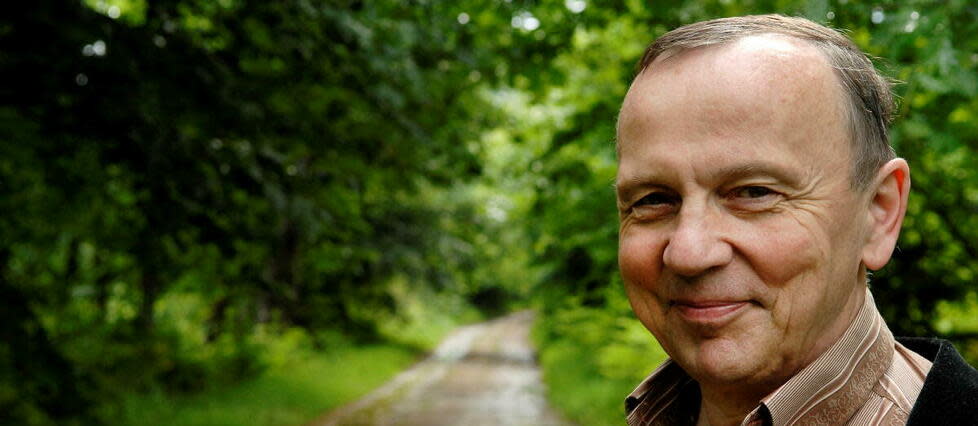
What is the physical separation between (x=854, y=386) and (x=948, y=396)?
0.13m

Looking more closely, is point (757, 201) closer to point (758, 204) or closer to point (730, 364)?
point (758, 204)

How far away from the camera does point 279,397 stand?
13023 millimetres

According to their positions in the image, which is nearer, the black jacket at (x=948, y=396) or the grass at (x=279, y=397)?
the black jacket at (x=948, y=396)

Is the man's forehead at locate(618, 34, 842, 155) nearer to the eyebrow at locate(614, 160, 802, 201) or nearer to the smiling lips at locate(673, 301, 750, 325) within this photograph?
the eyebrow at locate(614, 160, 802, 201)

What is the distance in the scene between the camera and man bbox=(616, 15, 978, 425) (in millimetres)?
1078

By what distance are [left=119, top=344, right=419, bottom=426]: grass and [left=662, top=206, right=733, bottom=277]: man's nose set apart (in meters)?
9.62

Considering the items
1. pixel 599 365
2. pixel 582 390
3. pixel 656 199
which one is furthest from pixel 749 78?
pixel 582 390

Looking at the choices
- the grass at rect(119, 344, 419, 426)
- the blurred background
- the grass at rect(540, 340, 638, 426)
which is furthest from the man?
the grass at rect(119, 344, 419, 426)

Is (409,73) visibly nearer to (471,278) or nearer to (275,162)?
(275,162)

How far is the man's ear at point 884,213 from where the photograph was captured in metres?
1.15

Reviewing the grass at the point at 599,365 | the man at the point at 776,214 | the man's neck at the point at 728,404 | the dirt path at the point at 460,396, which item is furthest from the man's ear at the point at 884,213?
the dirt path at the point at 460,396

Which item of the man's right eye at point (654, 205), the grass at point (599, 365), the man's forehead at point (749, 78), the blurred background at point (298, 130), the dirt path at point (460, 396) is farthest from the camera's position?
the dirt path at point (460, 396)

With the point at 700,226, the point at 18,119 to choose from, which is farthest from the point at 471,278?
the point at 700,226

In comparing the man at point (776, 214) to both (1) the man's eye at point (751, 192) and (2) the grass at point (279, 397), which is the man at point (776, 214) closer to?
(1) the man's eye at point (751, 192)
